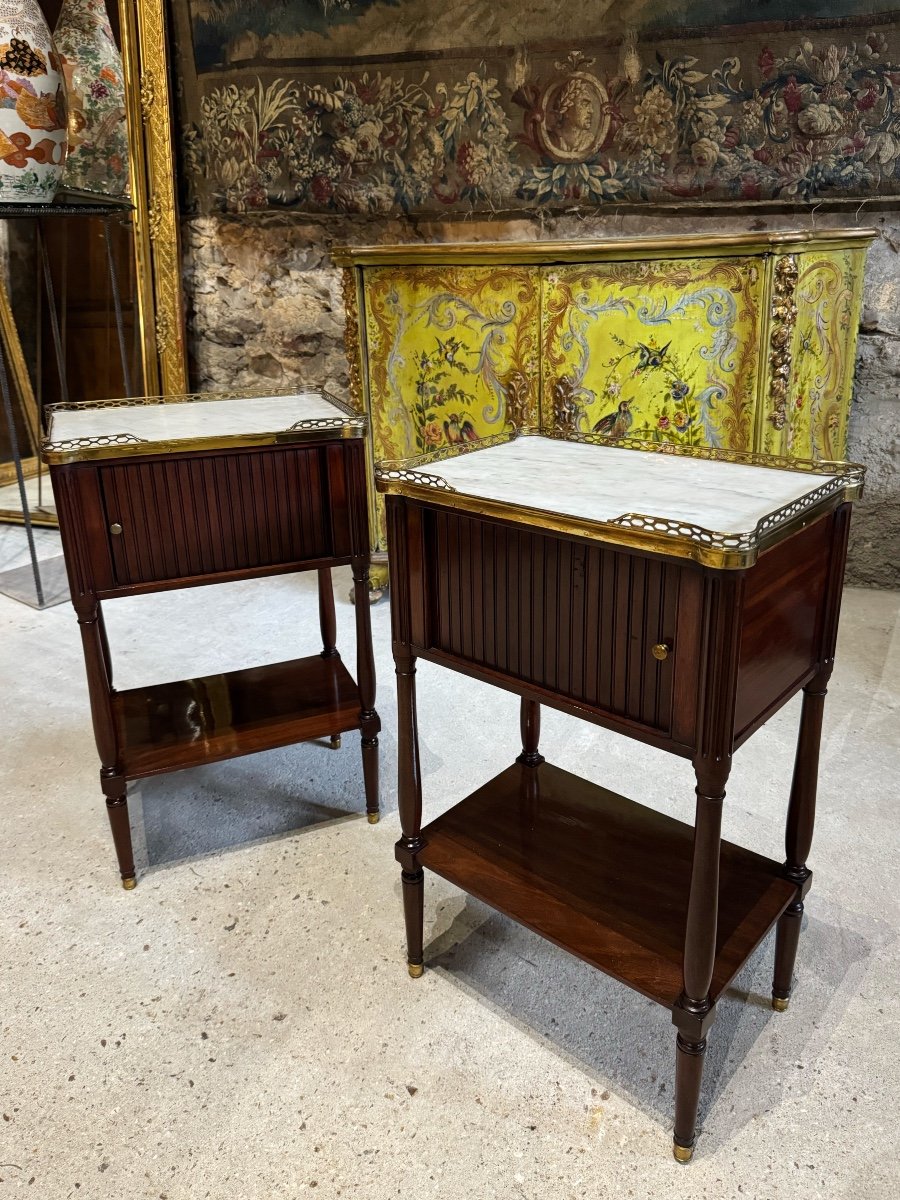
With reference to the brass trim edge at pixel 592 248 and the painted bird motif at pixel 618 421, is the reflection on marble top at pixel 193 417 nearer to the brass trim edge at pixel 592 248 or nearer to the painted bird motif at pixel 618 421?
the brass trim edge at pixel 592 248

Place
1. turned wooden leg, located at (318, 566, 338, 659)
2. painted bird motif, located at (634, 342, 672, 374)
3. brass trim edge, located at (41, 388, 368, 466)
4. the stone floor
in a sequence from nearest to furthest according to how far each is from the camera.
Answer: the stone floor → brass trim edge, located at (41, 388, 368, 466) → turned wooden leg, located at (318, 566, 338, 659) → painted bird motif, located at (634, 342, 672, 374)

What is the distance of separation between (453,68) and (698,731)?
11.1 feet

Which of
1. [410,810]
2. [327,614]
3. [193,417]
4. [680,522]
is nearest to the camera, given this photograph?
[680,522]

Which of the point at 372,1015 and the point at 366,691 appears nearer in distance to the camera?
the point at 372,1015

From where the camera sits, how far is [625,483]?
1543mm

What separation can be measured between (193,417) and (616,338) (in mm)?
1565

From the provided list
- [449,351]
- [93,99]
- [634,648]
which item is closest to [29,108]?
[93,99]

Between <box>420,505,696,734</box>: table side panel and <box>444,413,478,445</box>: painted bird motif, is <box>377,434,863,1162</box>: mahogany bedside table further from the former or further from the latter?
<box>444,413,478,445</box>: painted bird motif

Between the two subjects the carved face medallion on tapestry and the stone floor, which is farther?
the carved face medallion on tapestry

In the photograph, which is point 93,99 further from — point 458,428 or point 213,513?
point 213,513

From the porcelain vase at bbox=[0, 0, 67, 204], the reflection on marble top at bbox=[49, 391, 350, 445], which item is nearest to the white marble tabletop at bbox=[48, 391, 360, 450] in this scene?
the reflection on marble top at bbox=[49, 391, 350, 445]

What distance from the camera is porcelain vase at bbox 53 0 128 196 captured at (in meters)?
3.93

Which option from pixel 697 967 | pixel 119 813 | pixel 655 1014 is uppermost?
pixel 697 967

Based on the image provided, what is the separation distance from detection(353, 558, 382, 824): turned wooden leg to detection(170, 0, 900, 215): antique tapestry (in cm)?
229
